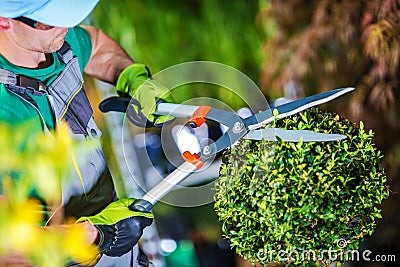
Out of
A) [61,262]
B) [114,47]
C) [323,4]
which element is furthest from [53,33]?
[323,4]

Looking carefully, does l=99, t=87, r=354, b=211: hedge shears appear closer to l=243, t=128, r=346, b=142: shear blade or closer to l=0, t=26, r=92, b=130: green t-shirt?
l=243, t=128, r=346, b=142: shear blade

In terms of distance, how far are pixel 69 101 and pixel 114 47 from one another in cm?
26

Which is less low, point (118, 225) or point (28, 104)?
point (28, 104)

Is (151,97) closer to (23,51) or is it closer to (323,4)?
(23,51)

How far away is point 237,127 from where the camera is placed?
1287mm

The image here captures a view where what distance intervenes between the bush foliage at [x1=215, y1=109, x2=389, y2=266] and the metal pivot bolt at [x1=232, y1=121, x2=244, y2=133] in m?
0.03

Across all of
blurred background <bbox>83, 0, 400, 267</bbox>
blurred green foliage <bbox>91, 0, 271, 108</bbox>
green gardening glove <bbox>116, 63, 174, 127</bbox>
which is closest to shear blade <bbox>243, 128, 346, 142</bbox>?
green gardening glove <bbox>116, 63, 174, 127</bbox>

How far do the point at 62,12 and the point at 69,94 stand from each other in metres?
0.20

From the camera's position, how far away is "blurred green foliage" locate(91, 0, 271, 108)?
251cm

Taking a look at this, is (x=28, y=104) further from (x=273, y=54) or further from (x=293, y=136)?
(x=273, y=54)

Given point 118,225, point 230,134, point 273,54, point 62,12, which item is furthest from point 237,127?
point 273,54

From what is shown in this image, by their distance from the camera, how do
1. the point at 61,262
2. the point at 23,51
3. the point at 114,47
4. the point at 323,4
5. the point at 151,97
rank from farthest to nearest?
the point at 323,4
the point at 114,47
the point at 151,97
the point at 23,51
the point at 61,262

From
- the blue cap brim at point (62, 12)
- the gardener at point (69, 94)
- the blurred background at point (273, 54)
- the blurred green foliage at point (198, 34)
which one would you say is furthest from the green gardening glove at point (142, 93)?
the blurred green foliage at point (198, 34)

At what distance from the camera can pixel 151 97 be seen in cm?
145
